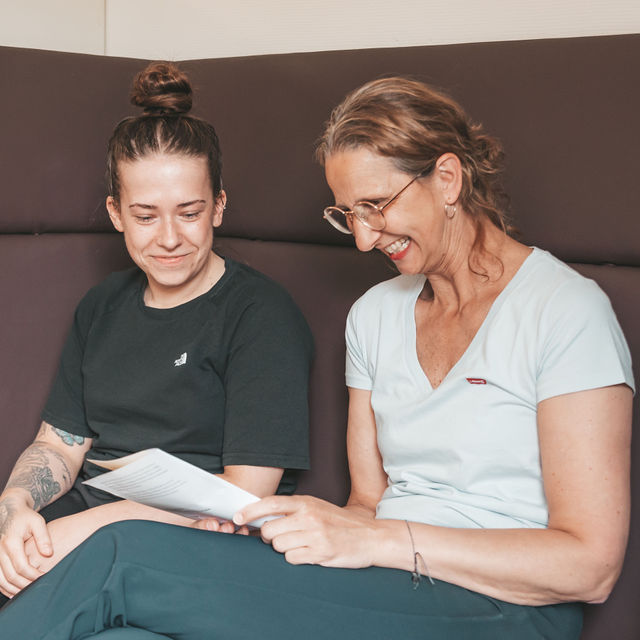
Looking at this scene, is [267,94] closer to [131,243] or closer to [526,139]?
[131,243]

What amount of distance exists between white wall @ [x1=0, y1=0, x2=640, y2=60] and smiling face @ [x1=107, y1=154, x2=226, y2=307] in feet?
2.16

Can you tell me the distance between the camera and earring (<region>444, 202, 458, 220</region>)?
1.29 m

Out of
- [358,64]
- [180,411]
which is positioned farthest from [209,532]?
[358,64]

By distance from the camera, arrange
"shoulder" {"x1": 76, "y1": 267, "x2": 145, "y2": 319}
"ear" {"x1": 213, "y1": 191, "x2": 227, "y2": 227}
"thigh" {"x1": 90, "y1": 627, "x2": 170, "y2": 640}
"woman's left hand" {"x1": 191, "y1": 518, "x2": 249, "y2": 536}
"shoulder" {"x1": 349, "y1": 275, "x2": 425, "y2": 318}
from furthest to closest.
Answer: "shoulder" {"x1": 76, "y1": 267, "x2": 145, "y2": 319}
"ear" {"x1": 213, "y1": 191, "x2": 227, "y2": 227}
"shoulder" {"x1": 349, "y1": 275, "x2": 425, "y2": 318}
"woman's left hand" {"x1": 191, "y1": 518, "x2": 249, "y2": 536}
"thigh" {"x1": 90, "y1": 627, "x2": 170, "y2": 640}

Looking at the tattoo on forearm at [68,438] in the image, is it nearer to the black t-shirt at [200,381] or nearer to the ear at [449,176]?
the black t-shirt at [200,381]

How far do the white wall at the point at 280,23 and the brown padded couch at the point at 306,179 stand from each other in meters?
0.26

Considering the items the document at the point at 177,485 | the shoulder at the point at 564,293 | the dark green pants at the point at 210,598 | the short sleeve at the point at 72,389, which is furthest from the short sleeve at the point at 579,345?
the short sleeve at the point at 72,389

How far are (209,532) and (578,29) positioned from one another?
124 centimetres

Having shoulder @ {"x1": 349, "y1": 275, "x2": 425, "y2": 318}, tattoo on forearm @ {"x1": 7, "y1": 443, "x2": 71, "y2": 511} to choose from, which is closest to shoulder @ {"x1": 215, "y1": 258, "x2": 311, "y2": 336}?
shoulder @ {"x1": 349, "y1": 275, "x2": 425, "y2": 318}

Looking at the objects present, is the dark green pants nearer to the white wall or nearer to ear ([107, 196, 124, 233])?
ear ([107, 196, 124, 233])

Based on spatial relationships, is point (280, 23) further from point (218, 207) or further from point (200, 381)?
point (200, 381)

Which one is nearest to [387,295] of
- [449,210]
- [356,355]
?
[356,355]

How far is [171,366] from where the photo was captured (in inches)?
58.7

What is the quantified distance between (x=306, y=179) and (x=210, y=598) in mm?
930
